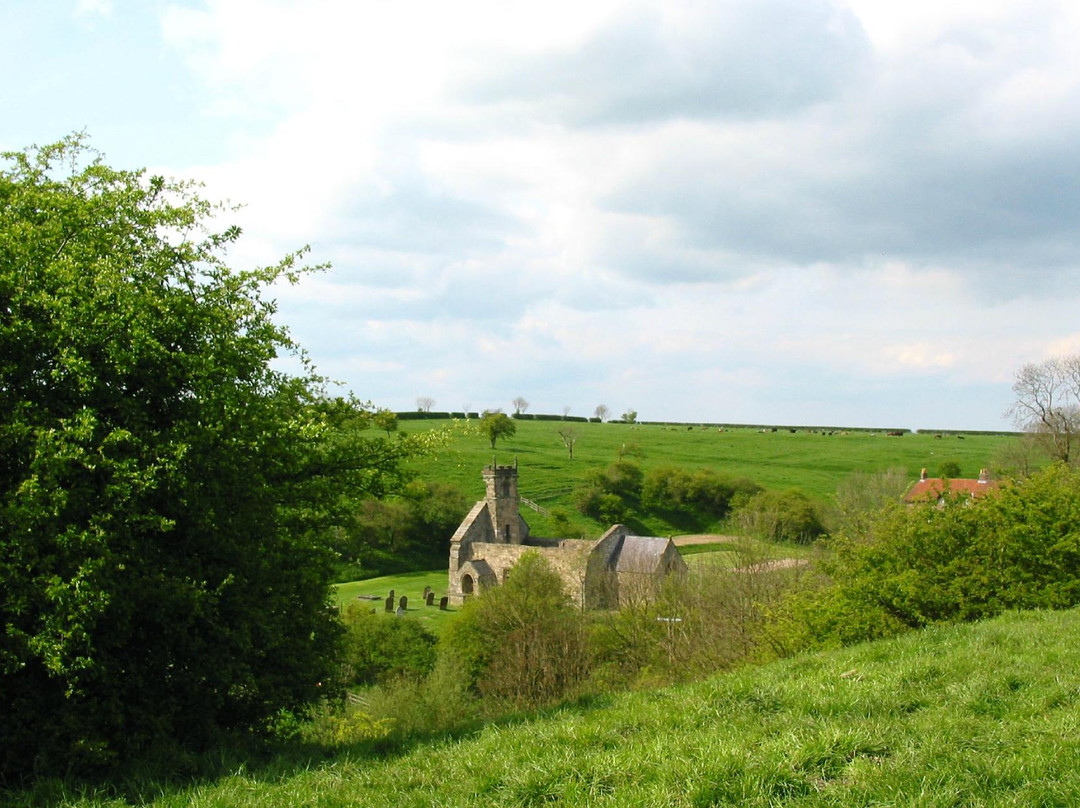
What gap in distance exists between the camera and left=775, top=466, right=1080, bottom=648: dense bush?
1593cm

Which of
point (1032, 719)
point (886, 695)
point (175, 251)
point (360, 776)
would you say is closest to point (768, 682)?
point (886, 695)

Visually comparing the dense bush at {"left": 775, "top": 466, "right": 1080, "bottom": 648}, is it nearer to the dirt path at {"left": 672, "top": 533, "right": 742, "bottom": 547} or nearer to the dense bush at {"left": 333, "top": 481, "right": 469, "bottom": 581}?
the dense bush at {"left": 333, "top": 481, "right": 469, "bottom": 581}

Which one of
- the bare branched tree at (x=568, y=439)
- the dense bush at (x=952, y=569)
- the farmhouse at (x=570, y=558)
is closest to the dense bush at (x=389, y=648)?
the farmhouse at (x=570, y=558)

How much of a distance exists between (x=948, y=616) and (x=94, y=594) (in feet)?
48.6

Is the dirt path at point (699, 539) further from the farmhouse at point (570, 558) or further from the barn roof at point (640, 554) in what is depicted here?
the barn roof at point (640, 554)

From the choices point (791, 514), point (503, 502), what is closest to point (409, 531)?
point (503, 502)

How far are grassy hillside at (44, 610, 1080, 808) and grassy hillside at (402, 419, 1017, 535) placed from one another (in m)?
72.7

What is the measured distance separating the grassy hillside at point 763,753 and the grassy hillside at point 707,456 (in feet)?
238

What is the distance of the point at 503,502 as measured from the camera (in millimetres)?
66125

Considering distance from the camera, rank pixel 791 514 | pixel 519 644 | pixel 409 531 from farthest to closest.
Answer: pixel 409 531 < pixel 791 514 < pixel 519 644

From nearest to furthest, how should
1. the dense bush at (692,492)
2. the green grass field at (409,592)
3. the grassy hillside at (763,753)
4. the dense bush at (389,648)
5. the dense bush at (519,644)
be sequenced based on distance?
1. the grassy hillside at (763,753)
2. the dense bush at (519,644)
3. the dense bush at (389,648)
4. the green grass field at (409,592)
5. the dense bush at (692,492)

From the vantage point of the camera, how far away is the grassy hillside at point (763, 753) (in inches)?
226

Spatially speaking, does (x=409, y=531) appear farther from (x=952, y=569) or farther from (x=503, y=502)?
(x=952, y=569)

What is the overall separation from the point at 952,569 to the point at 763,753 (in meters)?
11.9
